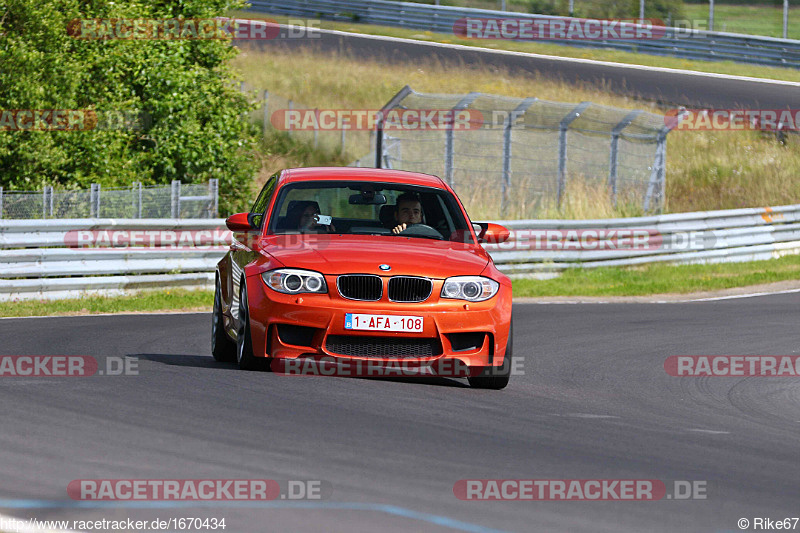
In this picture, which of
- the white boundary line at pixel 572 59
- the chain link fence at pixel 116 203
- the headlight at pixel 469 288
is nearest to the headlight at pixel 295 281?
the headlight at pixel 469 288

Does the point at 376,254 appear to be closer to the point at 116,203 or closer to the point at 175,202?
the point at 175,202

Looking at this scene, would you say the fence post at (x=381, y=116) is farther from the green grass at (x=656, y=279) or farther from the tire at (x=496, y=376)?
the tire at (x=496, y=376)

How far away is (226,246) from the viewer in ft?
59.8

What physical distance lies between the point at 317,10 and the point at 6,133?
94.4 feet

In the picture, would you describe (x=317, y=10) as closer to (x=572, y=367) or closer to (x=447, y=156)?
(x=447, y=156)

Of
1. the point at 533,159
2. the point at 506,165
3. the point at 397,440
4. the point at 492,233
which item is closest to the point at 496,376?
the point at 492,233

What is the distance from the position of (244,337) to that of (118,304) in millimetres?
7118

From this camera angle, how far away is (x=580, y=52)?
141 ft

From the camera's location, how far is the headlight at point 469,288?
8.67 metres

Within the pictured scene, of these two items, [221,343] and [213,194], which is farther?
[213,194]

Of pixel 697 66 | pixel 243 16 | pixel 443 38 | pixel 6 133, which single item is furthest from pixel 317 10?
pixel 6 133

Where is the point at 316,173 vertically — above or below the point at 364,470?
above

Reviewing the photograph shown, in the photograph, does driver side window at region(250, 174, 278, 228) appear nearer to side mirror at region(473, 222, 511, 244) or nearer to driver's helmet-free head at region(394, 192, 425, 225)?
driver's helmet-free head at region(394, 192, 425, 225)

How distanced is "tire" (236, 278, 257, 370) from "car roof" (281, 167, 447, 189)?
4.14ft
